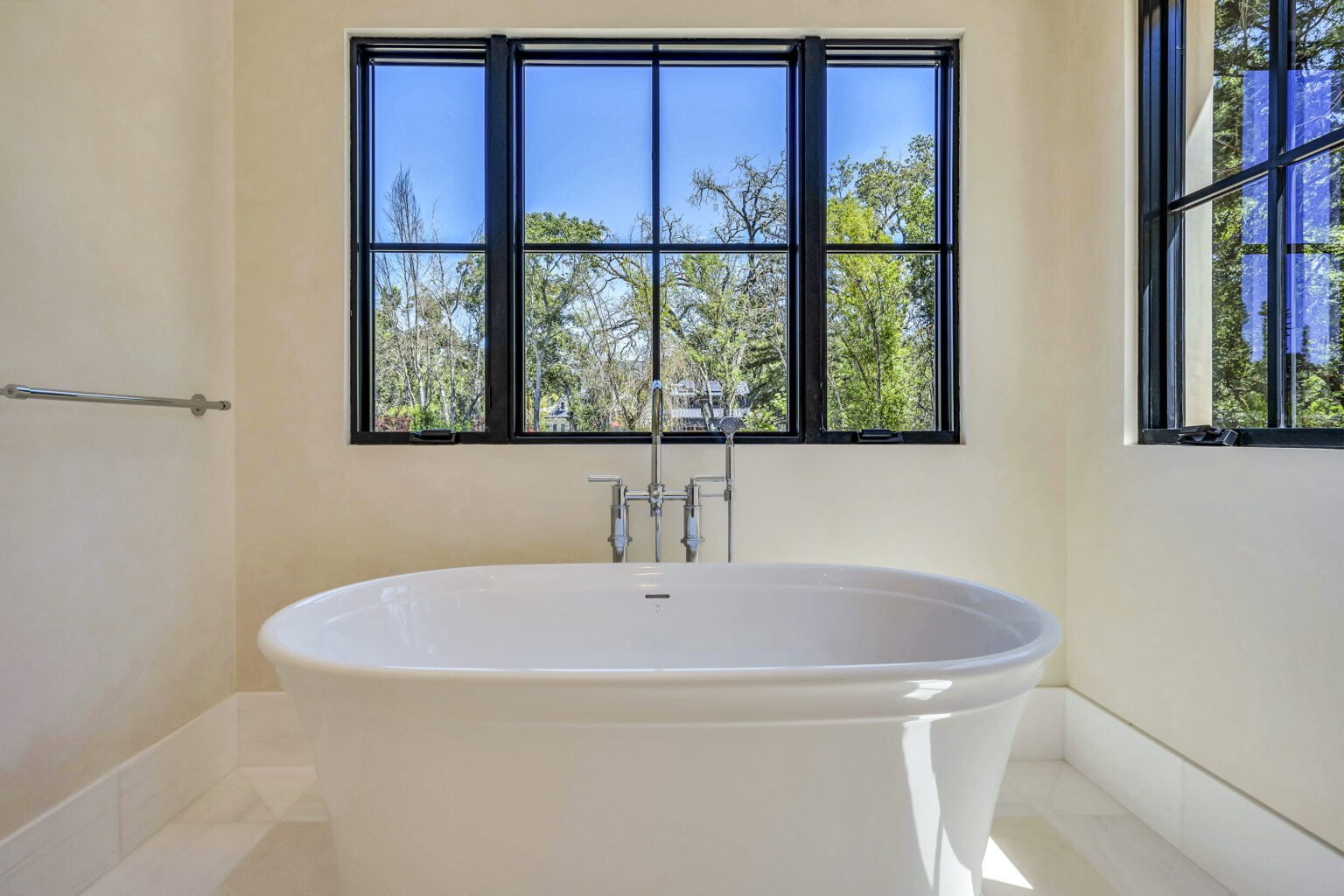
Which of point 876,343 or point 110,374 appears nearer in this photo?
point 110,374

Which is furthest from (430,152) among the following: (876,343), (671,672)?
(671,672)

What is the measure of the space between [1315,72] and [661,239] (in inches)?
61.6

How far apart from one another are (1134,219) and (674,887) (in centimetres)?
197

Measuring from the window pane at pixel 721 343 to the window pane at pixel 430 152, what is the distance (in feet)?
2.25

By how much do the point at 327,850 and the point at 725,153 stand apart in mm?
2228

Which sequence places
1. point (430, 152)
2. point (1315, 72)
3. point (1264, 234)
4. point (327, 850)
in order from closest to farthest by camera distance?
1. point (1315, 72)
2. point (1264, 234)
3. point (327, 850)
4. point (430, 152)

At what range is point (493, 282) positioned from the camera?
2107 mm

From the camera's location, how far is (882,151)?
2180 mm

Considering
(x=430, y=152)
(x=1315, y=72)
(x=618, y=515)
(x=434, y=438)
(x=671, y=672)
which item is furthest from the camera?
(x=430, y=152)

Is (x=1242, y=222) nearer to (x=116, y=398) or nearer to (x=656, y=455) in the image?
(x=656, y=455)

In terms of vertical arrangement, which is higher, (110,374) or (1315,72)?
(1315,72)

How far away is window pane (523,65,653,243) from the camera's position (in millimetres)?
2172

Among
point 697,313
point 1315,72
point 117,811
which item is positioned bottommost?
point 117,811

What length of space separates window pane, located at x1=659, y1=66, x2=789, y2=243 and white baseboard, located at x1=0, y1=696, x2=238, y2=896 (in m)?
2.00
